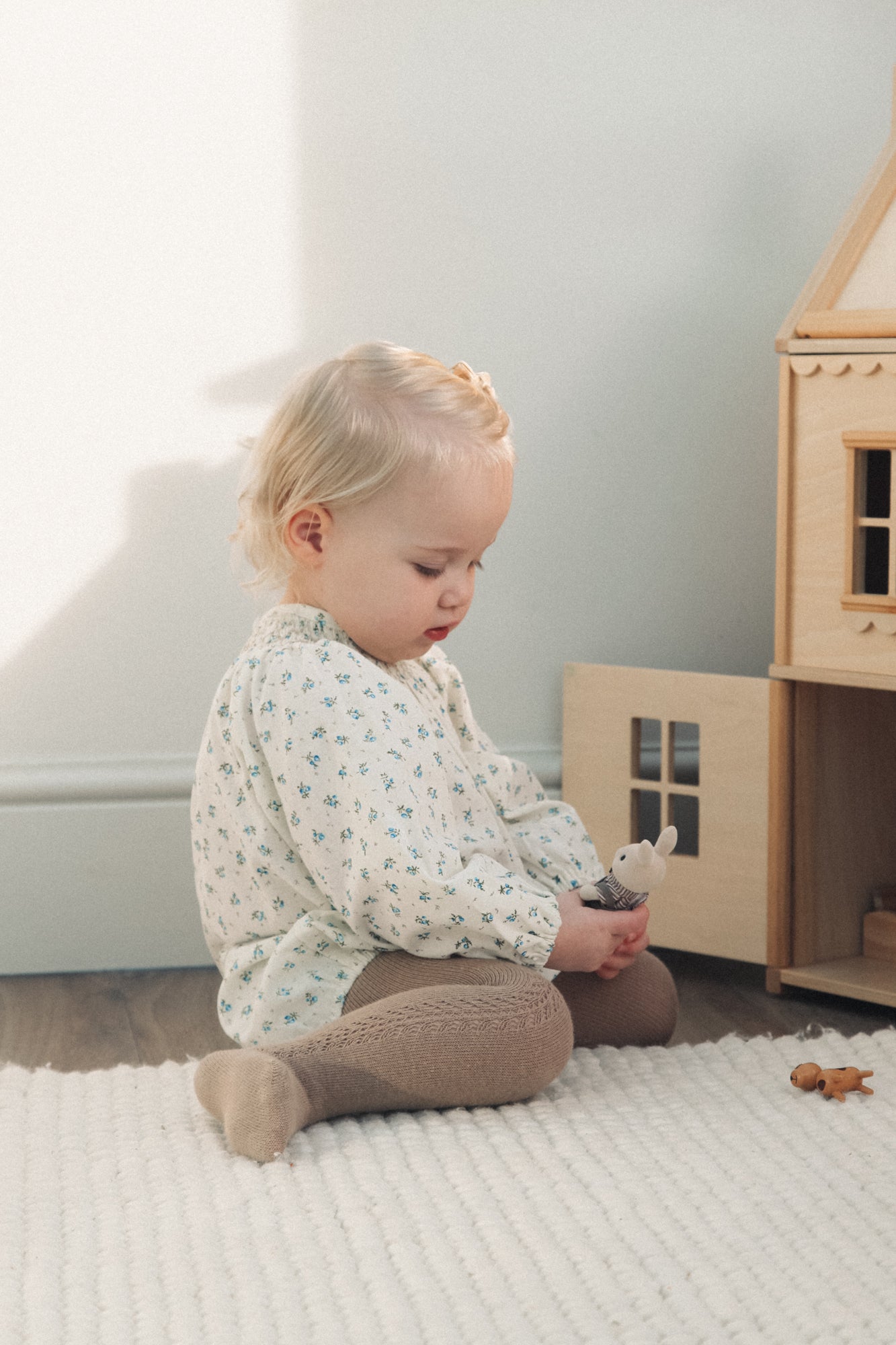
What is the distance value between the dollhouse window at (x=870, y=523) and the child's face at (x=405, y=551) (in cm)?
33

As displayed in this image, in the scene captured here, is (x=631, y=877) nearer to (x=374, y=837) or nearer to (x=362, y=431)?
(x=374, y=837)

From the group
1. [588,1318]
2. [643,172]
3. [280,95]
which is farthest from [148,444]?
[588,1318]

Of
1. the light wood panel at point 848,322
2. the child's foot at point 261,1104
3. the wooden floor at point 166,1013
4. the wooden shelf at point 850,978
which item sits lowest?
the wooden floor at point 166,1013

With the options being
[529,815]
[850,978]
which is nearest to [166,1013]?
[529,815]

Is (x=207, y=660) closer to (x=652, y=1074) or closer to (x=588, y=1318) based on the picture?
(x=652, y=1074)

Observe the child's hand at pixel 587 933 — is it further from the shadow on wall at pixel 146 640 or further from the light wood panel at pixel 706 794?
the shadow on wall at pixel 146 640

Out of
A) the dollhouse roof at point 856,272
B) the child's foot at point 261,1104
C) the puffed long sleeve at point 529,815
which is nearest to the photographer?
the child's foot at point 261,1104

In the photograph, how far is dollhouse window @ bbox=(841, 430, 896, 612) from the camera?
3.96 feet

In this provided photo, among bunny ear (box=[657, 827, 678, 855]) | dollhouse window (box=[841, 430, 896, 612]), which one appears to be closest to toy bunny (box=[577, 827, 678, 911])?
bunny ear (box=[657, 827, 678, 855])

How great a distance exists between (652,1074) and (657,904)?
→ 38 cm

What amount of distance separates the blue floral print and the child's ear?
0.13ft

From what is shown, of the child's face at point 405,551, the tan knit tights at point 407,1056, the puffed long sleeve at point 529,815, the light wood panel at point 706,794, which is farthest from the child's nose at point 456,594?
the light wood panel at point 706,794

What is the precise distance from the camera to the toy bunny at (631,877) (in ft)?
3.24

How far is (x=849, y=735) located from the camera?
1365 millimetres
